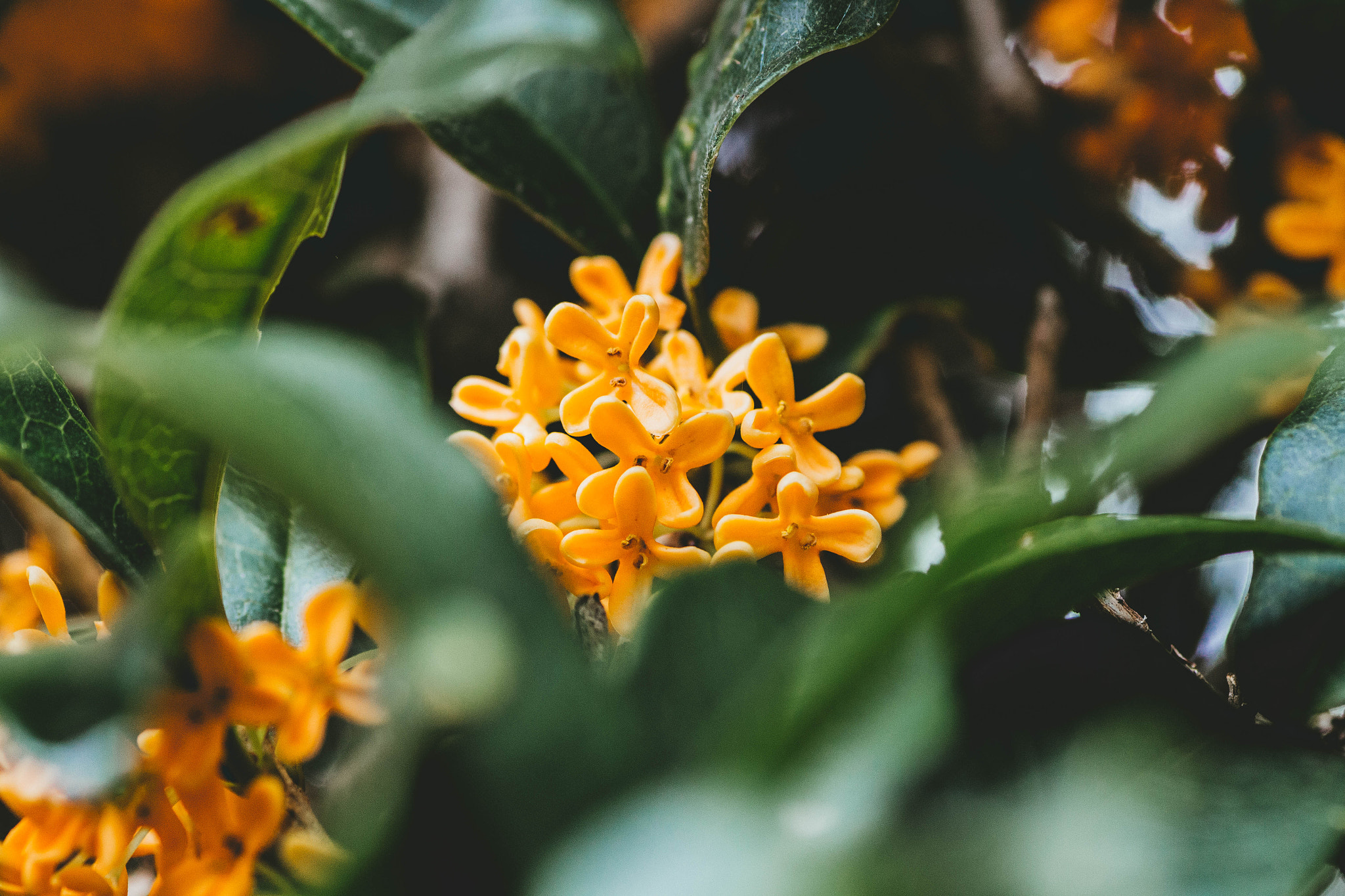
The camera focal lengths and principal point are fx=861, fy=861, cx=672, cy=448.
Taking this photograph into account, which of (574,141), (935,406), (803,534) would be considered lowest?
(935,406)

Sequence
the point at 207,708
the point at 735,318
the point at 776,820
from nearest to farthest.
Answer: the point at 776,820 → the point at 207,708 → the point at 735,318

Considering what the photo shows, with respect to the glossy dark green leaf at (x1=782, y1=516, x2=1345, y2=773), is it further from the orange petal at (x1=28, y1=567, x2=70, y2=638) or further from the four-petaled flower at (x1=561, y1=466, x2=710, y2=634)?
the orange petal at (x1=28, y1=567, x2=70, y2=638)

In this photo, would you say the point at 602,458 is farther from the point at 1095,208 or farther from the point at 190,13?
the point at 190,13

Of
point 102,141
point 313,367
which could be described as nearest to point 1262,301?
point 313,367

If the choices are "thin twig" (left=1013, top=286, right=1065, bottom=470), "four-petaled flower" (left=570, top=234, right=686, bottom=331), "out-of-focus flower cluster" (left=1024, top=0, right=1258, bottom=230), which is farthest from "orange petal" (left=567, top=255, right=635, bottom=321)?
"out-of-focus flower cluster" (left=1024, top=0, right=1258, bottom=230)

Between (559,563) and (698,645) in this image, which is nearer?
(698,645)

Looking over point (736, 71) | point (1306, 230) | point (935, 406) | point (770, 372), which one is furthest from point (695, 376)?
point (1306, 230)

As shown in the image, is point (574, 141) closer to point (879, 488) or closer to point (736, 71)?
point (736, 71)
